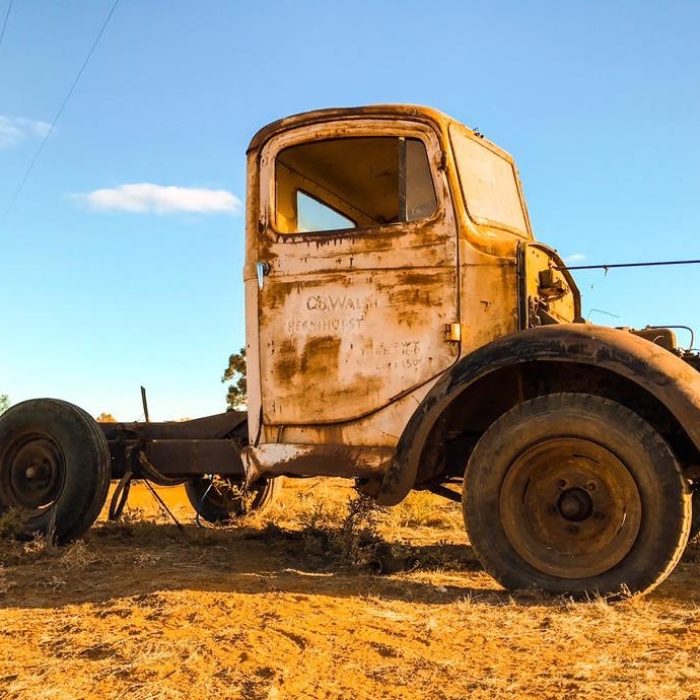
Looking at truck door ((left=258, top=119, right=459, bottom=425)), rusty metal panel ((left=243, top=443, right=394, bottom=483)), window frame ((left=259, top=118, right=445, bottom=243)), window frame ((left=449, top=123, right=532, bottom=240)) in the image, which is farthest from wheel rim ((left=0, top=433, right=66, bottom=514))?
window frame ((left=449, top=123, right=532, bottom=240))

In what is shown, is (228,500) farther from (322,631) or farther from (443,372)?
(322,631)

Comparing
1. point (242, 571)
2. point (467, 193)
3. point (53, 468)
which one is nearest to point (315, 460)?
point (242, 571)

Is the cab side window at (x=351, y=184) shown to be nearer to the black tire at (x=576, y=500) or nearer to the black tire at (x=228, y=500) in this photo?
the black tire at (x=576, y=500)

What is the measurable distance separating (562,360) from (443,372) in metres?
0.76

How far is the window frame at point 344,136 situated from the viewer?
15.4 ft

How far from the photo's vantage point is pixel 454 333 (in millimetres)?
4547

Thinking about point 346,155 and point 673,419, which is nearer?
point 673,419

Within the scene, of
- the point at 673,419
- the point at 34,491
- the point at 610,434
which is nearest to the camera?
the point at 610,434

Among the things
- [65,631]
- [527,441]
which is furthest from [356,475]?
→ [65,631]

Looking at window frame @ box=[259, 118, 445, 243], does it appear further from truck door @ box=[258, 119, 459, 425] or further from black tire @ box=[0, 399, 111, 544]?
black tire @ box=[0, 399, 111, 544]

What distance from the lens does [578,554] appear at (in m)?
3.96

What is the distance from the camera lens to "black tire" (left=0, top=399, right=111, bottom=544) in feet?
19.0

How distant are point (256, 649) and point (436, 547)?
2826 millimetres

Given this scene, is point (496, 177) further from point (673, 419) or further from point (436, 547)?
point (436, 547)
